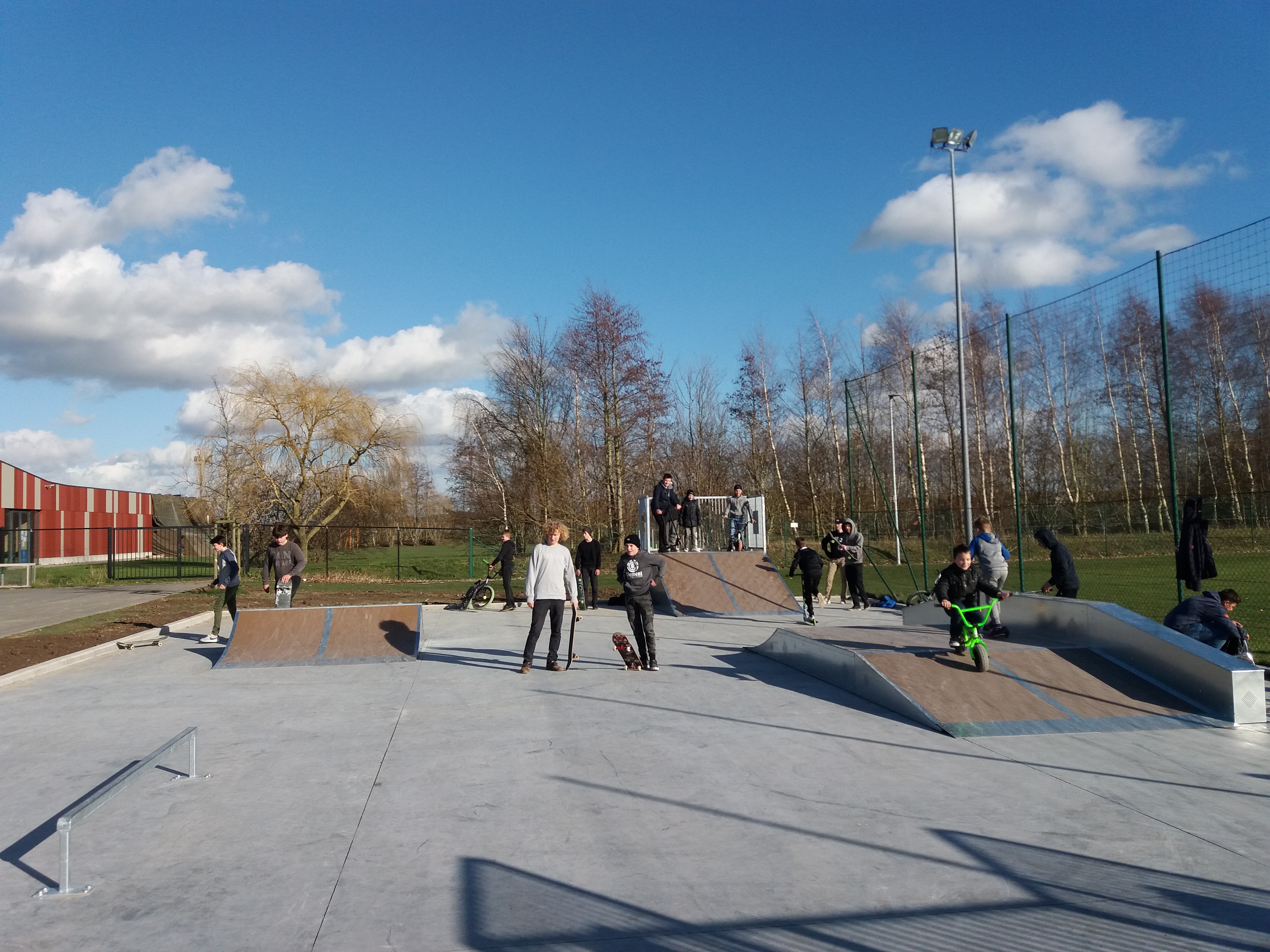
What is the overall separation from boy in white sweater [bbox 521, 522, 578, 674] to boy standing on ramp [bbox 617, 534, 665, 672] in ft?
2.15

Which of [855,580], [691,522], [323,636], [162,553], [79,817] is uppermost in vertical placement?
[691,522]

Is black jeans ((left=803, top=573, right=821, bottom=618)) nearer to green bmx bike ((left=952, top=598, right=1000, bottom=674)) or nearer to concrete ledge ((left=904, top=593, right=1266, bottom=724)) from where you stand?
concrete ledge ((left=904, top=593, right=1266, bottom=724))

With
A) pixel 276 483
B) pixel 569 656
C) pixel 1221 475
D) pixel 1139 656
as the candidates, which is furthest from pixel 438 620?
pixel 1221 475

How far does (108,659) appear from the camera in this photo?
41.1 ft

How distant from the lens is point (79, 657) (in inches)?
479

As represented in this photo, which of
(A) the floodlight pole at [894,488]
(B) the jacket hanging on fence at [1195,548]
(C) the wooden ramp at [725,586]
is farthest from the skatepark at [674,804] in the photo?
(A) the floodlight pole at [894,488]

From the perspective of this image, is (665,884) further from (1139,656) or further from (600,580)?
(600,580)

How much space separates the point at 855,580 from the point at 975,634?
923 cm

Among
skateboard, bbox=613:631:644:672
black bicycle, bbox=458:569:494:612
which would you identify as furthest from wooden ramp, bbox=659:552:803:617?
skateboard, bbox=613:631:644:672

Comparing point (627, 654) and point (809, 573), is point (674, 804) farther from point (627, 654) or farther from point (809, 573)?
point (809, 573)

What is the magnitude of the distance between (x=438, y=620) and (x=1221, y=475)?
25023 millimetres

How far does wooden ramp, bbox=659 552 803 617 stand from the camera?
1725cm

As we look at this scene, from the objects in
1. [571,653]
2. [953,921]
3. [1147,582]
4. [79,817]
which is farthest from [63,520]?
[953,921]

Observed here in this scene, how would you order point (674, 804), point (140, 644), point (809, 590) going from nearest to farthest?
point (674, 804) → point (140, 644) → point (809, 590)
